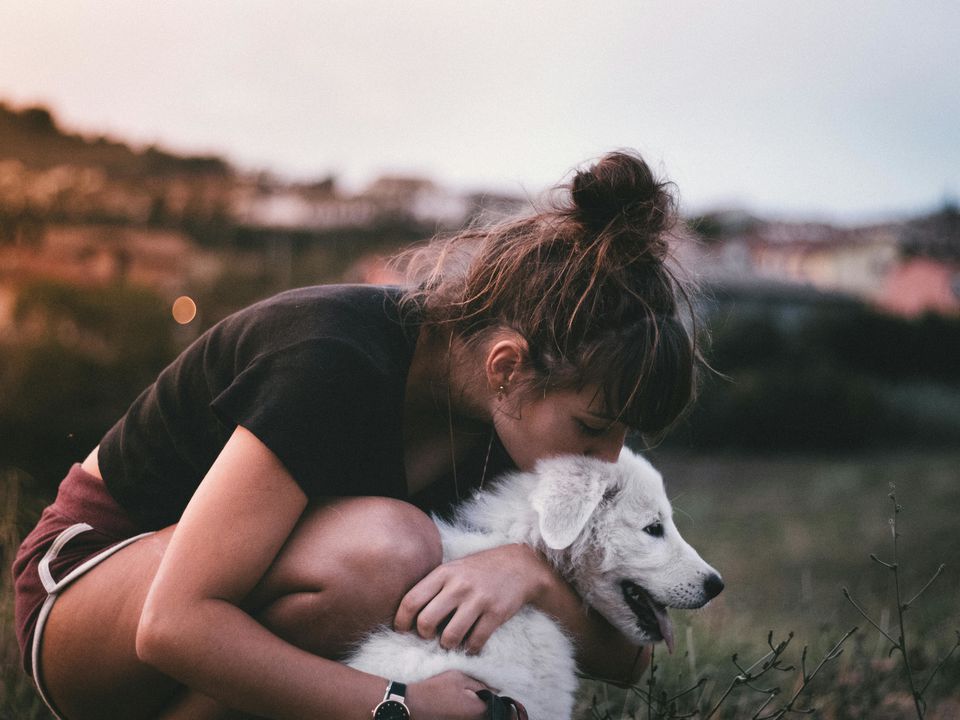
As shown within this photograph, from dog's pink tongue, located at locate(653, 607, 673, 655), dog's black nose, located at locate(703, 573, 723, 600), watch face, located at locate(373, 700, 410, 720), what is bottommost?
dog's pink tongue, located at locate(653, 607, 673, 655)

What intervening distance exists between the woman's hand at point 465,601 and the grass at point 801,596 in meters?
0.37

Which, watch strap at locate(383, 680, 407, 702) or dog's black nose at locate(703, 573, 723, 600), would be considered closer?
watch strap at locate(383, 680, 407, 702)

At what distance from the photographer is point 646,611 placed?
2293 mm

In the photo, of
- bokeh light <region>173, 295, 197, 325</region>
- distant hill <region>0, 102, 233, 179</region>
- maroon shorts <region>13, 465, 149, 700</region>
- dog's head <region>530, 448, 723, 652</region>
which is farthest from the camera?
bokeh light <region>173, 295, 197, 325</region>

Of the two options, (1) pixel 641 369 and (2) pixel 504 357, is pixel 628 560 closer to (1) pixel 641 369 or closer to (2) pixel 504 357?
(1) pixel 641 369

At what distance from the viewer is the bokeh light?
779cm

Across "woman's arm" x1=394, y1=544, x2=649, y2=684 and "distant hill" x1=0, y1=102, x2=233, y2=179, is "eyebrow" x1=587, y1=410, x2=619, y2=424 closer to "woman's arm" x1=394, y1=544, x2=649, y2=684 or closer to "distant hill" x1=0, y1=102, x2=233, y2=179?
"woman's arm" x1=394, y1=544, x2=649, y2=684

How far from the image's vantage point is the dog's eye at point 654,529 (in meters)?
2.32

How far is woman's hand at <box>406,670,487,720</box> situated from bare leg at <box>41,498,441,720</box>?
215mm

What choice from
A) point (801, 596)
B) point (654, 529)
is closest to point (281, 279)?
point (801, 596)

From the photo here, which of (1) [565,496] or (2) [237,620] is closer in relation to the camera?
(2) [237,620]

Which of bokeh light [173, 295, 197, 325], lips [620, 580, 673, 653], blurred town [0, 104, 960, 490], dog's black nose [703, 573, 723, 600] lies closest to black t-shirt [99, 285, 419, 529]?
lips [620, 580, 673, 653]

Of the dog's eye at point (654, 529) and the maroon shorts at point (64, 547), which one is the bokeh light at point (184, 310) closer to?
the maroon shorts at point (64, 547)

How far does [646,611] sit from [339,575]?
869 millimetres
